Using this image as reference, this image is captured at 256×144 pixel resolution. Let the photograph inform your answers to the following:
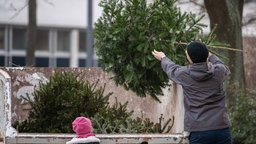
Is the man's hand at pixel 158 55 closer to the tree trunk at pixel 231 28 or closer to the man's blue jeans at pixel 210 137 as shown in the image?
the man's blue jeans at pixel 210 137

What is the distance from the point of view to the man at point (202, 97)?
6.71 m

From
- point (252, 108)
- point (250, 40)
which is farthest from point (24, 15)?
point (252, 108)

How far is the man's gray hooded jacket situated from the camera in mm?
6715

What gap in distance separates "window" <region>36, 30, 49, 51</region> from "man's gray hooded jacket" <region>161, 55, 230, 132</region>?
97.1 feet

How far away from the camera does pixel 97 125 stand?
7645mm

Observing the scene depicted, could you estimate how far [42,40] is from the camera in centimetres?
3631

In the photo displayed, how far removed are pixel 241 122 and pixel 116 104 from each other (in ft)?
11.7

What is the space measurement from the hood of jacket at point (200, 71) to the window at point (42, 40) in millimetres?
29639

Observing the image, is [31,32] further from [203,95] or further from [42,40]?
[203,95]

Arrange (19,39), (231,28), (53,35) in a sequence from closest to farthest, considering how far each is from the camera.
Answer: (231,28) → (19,39) → (53,35)

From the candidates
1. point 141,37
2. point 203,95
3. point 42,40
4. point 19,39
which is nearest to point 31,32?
point 19,39

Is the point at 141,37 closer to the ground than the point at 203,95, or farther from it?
farther from it

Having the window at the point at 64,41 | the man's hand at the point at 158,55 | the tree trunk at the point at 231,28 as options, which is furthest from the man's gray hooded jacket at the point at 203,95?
the window at the point at 64,41

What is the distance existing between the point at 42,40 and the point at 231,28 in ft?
Answer: 75.3
